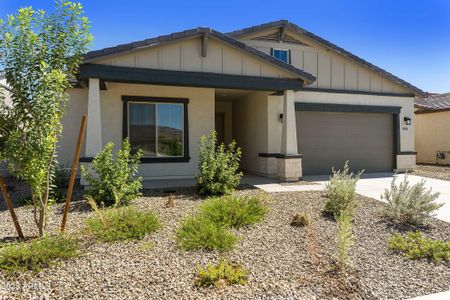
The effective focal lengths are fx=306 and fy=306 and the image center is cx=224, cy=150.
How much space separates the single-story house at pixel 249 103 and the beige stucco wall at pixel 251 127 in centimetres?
4

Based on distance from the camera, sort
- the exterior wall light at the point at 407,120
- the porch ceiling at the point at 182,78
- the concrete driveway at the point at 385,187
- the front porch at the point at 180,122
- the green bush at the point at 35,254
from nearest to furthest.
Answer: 1. the green bush at the point at 35,254
2. the concrete driveway at the point at 385,187
3. the porch ceiling at the point at 182,78
4. the front porch at the point at 180,122
5. the exterior wall light at the point at 407,120

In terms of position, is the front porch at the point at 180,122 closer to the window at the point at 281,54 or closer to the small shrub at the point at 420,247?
the window at the point at 281,54

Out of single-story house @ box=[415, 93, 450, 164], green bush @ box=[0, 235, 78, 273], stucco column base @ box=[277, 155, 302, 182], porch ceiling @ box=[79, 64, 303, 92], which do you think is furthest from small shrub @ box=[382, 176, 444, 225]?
single-story house @ box=[415, 93, 450, 164]

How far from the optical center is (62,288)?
123 inches

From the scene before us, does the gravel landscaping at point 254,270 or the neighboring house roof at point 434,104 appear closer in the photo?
Answer: the gravel landscaping at point 254,270

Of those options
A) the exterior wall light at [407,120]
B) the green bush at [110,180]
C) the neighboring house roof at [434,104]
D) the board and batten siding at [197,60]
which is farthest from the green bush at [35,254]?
the neighboring house roof at [434,104]

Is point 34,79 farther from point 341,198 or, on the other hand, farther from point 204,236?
point 341,198

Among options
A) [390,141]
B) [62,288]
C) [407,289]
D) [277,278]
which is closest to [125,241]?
[62,288]

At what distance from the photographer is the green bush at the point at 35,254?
3428 mm

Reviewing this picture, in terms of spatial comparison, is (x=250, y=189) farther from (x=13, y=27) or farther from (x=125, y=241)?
(x=13, y=27)

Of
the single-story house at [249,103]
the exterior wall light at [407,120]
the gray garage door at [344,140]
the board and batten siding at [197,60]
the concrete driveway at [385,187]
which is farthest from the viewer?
the exterior wall light at [407,120]

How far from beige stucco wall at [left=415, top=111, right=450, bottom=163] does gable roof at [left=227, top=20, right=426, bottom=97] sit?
4.92 metres

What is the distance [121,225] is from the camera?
15.1 ft

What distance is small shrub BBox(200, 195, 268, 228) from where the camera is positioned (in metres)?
5.12
